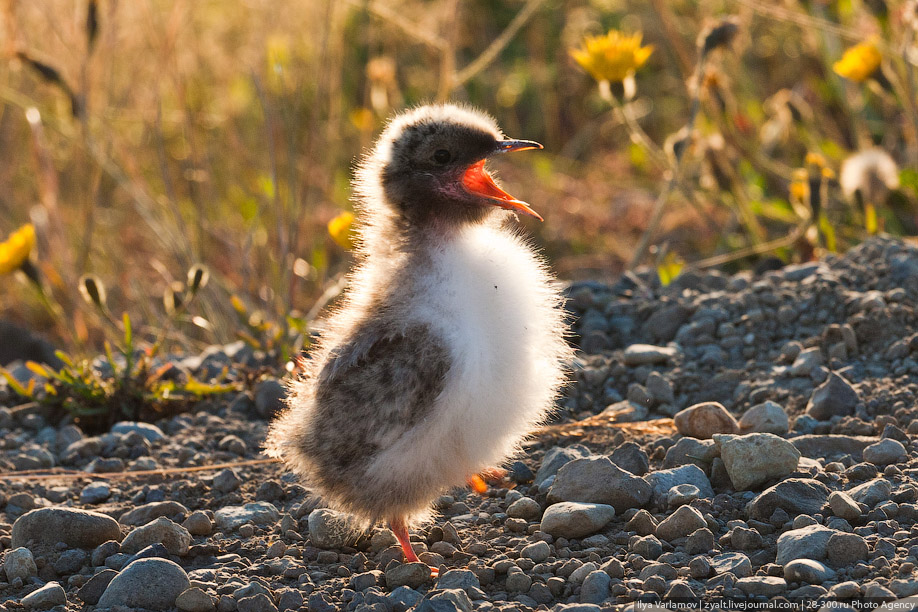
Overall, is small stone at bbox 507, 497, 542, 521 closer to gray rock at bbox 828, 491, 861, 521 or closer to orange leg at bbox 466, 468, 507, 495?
orange leg at bbox 466, 468, 507, 495

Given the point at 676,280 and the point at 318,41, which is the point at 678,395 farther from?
the point at 318,41

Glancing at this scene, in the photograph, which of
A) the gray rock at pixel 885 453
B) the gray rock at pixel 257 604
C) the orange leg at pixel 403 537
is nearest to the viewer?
the gray rock at pixel 257 604

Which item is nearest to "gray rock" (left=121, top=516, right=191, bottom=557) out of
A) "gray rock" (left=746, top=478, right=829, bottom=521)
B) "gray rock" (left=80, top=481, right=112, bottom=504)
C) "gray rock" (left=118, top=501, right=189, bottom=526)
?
"gray rock" (left=118, top=501, right=189, bottom=526)

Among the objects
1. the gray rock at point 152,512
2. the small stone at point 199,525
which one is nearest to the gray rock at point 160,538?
the small stone at point 199,525

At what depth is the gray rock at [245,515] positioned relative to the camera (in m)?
3.26

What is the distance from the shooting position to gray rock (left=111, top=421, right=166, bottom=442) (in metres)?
4.00

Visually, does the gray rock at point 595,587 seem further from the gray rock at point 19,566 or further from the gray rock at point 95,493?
the gray rock at point 95,493

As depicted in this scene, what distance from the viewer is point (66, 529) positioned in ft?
10.2

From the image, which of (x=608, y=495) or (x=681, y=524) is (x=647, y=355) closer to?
(x=608, y=495)

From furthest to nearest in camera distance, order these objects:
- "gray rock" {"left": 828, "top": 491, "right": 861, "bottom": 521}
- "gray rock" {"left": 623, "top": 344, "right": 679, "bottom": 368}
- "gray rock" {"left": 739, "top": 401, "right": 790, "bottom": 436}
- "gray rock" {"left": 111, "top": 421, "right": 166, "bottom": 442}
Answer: "gray rock" {"left": 623, "top": 344, "right": 679, "bottom": 368} < "gray rock" {"left": 111, "top": 421, "right": 166, "bottom": 442} < "gray rock" {"left": 739, "top": 401, "right": 790, "bottom": 436} < "gray rock" {"left": 828, "top": 491, "right": 861, "bottom": 521}

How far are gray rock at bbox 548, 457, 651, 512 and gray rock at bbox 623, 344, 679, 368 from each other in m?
1.06

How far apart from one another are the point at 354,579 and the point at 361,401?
1.68 ft

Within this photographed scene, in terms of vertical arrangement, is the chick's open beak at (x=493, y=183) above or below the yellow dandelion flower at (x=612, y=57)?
below

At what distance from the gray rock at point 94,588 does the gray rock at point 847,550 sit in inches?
77.6
